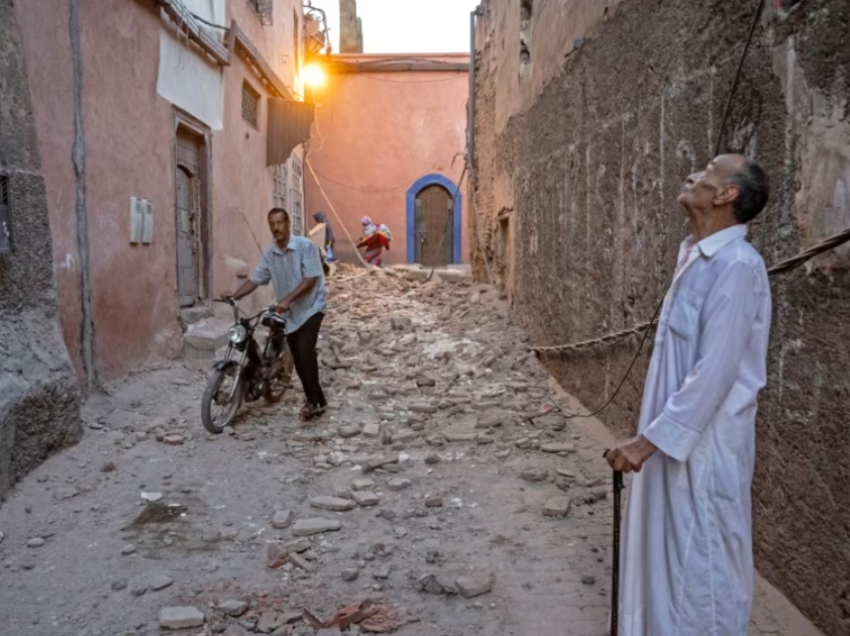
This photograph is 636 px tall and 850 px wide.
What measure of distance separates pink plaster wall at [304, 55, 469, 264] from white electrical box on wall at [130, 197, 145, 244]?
12723mm

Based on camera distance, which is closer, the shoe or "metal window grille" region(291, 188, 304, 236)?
the shoe

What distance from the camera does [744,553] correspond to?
7.09 feet

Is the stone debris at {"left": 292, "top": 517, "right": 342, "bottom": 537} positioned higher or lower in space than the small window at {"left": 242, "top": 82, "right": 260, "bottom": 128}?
lower

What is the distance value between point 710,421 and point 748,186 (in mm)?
A: 691

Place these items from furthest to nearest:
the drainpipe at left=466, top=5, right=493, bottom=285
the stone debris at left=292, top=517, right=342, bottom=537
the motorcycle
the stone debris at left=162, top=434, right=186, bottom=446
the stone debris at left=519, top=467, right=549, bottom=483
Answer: the drainpipe at left=466, top=5, right=493, bottom=285
the motorcycle
the stone debris at left=162, top=434, right=186, bottom=446
the stone debris at left=519, top=467, right=549, bottom=483
the stone debris at left=292, top=517, right=342, bottom=537

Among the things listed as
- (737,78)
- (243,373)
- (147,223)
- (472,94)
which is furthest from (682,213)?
(472,94)

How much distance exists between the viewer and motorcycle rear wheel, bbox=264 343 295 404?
254 inches

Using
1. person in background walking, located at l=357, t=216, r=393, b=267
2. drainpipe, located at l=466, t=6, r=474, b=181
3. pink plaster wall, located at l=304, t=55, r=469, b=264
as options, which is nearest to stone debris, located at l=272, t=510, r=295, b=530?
drainpipe, located at l=466, t=6, r=474, b=181

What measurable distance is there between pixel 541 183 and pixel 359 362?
272 cm

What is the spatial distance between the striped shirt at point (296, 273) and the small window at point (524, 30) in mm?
4168

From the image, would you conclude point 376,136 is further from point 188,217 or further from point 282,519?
point 282,519

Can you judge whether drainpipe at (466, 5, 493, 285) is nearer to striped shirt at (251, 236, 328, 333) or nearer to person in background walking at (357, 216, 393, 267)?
person in background walking at (357, 216, 393, 267)

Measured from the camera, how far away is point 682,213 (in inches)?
157

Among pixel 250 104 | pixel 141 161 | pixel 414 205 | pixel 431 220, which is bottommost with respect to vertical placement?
pixel 141 161
